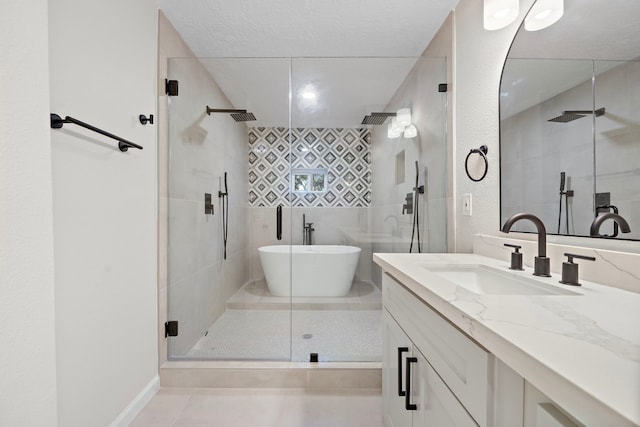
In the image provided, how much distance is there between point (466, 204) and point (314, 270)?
1.19 meters

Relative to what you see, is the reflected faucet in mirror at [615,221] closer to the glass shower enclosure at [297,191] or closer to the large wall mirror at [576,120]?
the large wall mirror at [576,120]

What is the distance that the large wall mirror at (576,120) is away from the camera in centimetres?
81

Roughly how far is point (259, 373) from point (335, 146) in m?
1.72

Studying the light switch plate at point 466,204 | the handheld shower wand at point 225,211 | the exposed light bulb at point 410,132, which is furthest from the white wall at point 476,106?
the handheld shower wand at point 225,211

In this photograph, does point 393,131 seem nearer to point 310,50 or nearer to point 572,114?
point 310,50

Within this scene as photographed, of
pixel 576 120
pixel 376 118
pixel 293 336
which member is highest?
pixel 376 118

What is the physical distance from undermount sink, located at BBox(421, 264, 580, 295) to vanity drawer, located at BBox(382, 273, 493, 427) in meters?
0.16

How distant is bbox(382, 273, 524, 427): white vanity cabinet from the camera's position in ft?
1.75

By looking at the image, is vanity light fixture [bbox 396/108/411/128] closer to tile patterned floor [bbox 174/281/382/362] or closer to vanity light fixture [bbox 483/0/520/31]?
vanity light fixture [bbox 483/0/520/31]

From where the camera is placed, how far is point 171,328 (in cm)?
189

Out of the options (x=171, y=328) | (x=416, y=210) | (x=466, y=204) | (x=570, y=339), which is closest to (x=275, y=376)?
(x=171, y=328)

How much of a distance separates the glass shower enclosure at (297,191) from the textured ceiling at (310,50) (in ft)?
0.04

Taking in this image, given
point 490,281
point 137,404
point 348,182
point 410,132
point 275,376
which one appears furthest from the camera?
point 348,182

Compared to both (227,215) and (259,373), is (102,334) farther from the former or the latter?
→ (227,215)
